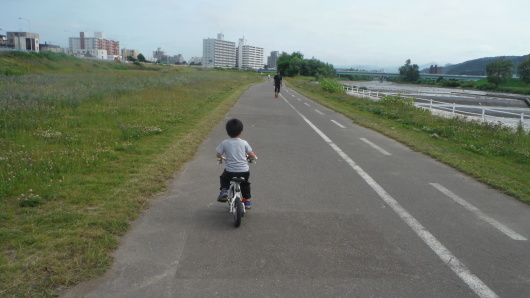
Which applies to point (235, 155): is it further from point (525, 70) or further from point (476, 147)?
point (525, 70)

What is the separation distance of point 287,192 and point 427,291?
9.70 ft

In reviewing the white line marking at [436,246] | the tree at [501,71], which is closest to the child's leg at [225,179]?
the white line marking at [436,246]

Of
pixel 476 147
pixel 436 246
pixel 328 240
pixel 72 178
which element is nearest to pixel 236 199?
pixel 328 240

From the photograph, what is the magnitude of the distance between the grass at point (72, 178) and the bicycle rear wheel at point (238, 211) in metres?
1.34

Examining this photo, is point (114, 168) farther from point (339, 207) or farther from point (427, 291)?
point (427, 291)

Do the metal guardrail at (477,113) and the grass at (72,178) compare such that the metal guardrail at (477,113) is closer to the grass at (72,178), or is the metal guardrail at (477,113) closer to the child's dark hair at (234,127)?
the grass at (72,178)

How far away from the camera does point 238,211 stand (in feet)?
14.7

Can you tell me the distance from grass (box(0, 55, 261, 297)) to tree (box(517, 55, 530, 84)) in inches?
3452

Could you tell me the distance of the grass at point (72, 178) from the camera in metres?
3.41

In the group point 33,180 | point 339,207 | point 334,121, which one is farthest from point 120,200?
point 334,121

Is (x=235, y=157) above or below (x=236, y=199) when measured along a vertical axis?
above

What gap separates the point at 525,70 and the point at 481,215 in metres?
92.1

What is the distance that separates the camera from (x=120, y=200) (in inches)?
201

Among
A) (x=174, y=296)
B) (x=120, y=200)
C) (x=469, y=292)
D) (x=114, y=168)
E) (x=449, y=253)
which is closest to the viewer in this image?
(x=174, y=296)
